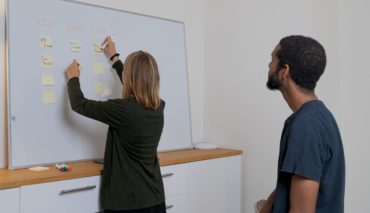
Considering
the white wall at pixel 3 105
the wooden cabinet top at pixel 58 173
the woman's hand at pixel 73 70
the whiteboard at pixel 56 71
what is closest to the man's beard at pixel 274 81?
the wooden cabinet top at pixel 58 173

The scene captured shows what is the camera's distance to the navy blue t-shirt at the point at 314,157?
1258 millimetres

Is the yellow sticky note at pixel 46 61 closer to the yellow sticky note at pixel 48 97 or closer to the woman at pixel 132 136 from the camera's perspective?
the yellow sticky note at pixel 48 97

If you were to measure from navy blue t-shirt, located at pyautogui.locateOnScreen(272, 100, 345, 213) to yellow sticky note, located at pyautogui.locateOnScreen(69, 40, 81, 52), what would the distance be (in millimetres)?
1444

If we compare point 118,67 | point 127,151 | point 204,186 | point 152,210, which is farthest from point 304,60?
point 204,186

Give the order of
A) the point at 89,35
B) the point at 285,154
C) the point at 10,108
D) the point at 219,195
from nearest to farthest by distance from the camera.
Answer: the point at 285,154 → the point at 10,108 → the point at 89,35 → the point at 219,195

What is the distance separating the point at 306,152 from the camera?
1258mm

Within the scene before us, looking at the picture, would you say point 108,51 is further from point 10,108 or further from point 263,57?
point 263,57

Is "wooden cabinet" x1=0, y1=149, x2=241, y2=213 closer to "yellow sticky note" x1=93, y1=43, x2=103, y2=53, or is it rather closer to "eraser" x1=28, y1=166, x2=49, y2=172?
"eraser" x1=28, y1=166, x2=49, y2=172

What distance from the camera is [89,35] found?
231 cm

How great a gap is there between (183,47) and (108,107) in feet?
4.19

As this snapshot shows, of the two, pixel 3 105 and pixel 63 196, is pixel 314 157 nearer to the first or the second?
pixel 63 196

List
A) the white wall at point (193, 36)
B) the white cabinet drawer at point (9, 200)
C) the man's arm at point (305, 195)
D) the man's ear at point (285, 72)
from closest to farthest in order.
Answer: the man's arm at point (305, 195), the man's ear at point (285, 72), the white cabinet drawer at point (9, 200), the white wall at point (193, 36)

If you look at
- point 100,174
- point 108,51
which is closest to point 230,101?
point 108,51

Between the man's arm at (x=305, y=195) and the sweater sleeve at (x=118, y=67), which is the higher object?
the sweater sleeve at (x=118, y=67)
